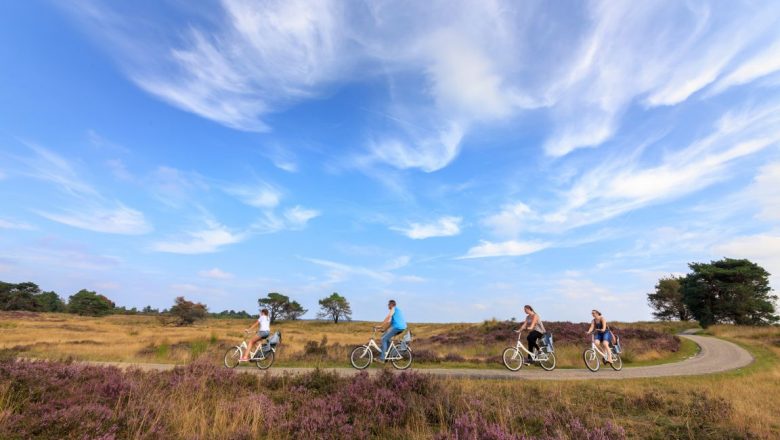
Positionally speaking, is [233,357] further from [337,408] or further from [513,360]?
[513,360]

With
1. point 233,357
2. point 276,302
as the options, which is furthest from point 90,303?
point 233,357

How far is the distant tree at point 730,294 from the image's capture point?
56.2 m

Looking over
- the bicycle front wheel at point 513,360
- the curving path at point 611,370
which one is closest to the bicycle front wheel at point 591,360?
the curving path at point 611,370

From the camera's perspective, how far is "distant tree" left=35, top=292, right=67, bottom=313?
10000 cm

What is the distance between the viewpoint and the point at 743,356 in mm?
26578

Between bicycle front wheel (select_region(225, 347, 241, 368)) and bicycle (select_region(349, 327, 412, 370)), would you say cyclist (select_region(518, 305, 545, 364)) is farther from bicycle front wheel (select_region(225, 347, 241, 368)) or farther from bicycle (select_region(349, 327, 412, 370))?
bicycle front wheel (select_region(225, 347, 241, 368))

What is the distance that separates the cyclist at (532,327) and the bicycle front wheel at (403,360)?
185 inches

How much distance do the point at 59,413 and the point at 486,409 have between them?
7.02 meters

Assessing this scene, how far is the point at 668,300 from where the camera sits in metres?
80.6

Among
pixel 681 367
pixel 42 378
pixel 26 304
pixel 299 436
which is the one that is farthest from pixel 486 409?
pixel 26 304

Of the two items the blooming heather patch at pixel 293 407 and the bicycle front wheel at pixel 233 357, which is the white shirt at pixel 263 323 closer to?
the bicycle front wheel at pixel 233 357

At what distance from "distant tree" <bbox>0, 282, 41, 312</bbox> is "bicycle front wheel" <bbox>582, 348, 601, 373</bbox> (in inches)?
4758

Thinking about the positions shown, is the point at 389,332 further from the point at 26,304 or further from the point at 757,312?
the point at 26,304

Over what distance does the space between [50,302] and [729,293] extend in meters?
147
